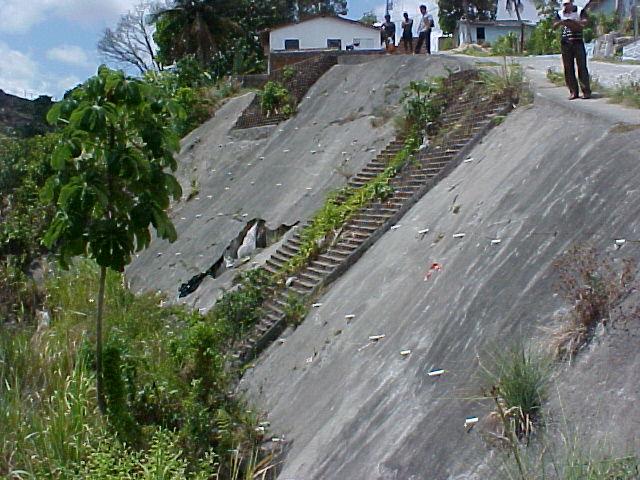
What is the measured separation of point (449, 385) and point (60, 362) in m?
5.56

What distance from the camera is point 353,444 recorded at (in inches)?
261

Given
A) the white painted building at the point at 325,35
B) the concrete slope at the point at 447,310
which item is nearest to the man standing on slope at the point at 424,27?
the concrete slope at the point at 447,310

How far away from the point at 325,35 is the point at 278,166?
28414mm

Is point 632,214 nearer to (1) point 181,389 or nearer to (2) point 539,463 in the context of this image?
(2) point 539,463

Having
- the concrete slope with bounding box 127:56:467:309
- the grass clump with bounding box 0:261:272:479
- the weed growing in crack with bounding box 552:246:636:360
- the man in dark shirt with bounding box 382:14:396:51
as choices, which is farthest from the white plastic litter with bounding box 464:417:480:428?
the man in dark shirt with bounding box 382:14:396:51

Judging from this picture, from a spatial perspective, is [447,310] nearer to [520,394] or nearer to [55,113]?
[520,394]

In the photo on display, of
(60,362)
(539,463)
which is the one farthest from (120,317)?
(539,463)

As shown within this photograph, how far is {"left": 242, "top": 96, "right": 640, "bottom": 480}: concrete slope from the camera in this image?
20.1ft

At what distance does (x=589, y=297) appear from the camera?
18.8ft

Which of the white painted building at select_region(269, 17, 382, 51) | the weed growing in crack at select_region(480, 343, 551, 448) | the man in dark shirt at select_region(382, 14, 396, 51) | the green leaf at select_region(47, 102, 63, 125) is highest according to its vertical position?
the white painted building at select_region(269, 17, 382, 51)

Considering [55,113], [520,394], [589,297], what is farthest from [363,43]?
[520,394]

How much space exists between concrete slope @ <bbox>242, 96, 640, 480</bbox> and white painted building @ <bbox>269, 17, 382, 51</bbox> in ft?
109

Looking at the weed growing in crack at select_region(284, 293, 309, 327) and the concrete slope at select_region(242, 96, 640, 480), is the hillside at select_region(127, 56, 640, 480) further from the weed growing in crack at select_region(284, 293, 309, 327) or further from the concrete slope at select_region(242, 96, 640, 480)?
the weed growing in crack at select_region(284, 293, 309, 327)

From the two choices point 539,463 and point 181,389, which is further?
point 181,389
